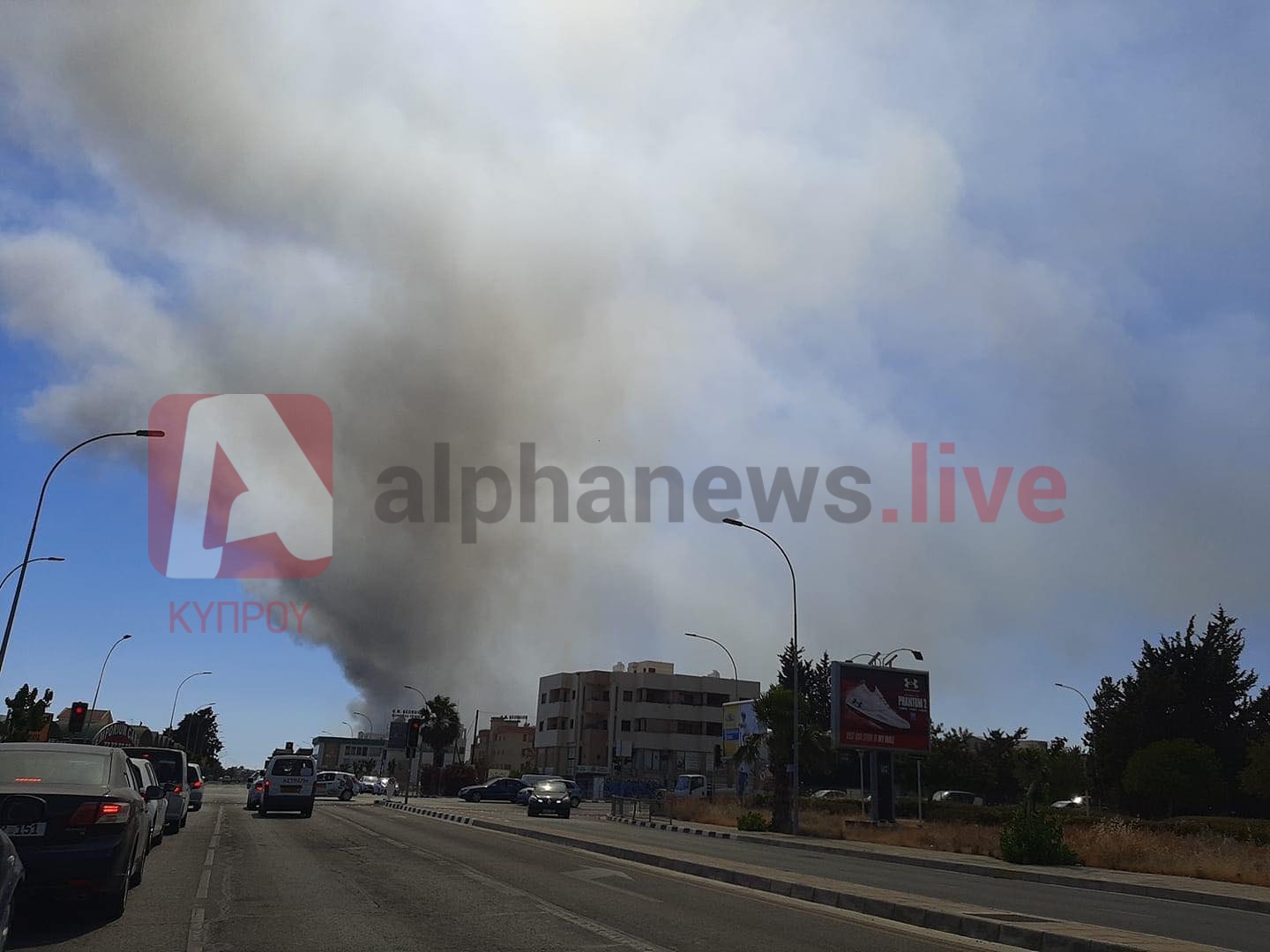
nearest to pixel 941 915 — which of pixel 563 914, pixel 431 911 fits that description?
pixel 563 914

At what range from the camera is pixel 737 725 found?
65.6m

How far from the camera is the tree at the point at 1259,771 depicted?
44438mm

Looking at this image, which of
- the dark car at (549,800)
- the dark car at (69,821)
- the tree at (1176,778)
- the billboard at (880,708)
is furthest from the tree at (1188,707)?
the dark car at (69,821)

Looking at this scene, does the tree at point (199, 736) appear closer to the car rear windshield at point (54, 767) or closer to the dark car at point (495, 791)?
the dark car at point (495, 791)

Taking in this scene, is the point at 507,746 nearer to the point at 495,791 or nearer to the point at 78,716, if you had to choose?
the point at 495,791

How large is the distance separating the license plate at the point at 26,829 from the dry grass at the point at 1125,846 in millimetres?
23017

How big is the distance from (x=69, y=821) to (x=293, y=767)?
956 inches

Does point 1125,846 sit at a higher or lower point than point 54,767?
lower

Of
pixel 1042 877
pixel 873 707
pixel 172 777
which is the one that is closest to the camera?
pixel 1042 877

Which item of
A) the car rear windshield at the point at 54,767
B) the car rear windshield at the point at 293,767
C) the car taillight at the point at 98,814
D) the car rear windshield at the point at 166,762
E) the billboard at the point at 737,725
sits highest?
the billboard at the point at 737,725

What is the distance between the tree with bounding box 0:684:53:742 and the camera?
2057 inches

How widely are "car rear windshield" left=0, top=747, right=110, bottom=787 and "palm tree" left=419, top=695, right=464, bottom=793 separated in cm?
9015

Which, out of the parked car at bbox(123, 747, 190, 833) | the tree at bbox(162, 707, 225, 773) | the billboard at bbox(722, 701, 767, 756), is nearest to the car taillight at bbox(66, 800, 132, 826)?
the parked car at bbox(123, 747, 190, 833)

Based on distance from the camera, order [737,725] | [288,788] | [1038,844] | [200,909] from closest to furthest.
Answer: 1. [200,909]
2. [1038,844]
3. [288,788]
4. [737,725]
